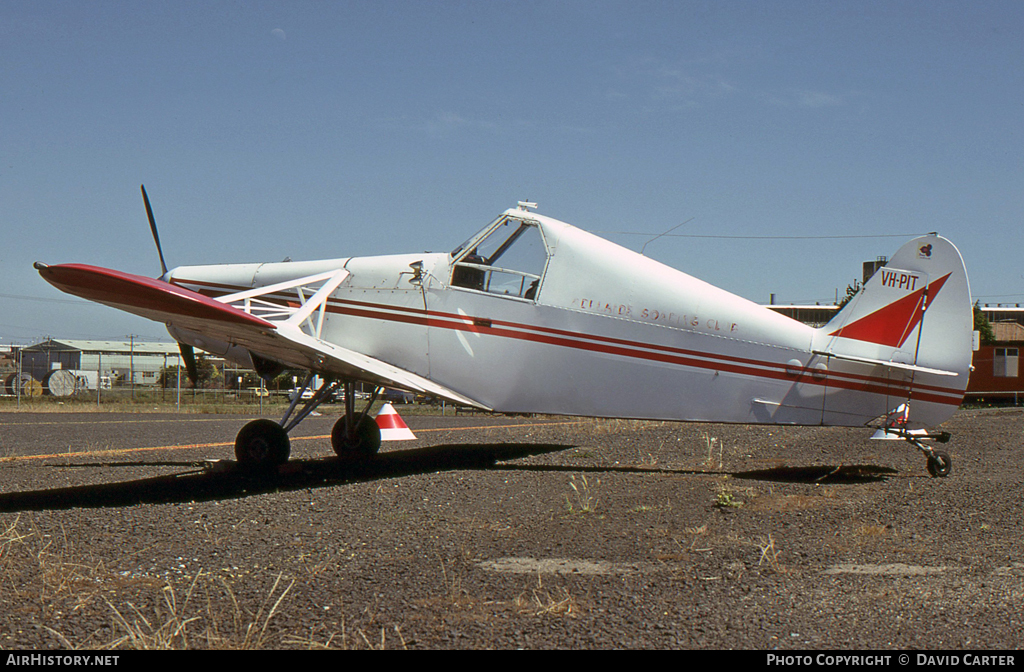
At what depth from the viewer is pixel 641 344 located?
900 centimetres

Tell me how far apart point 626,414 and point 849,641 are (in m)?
5.76

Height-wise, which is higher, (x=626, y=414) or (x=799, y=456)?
(x=626, y=414)

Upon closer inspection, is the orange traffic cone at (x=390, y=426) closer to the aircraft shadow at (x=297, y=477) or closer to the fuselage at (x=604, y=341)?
the aircraft shadow at (x=297, y=477)

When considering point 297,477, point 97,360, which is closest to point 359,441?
point 297,477

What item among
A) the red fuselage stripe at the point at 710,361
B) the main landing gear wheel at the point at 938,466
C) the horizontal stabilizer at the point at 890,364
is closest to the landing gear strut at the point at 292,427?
the red fuselage stripe at the point at 710,361

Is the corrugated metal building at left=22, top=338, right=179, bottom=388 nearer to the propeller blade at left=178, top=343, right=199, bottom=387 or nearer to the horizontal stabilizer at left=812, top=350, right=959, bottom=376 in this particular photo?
the propeller blade at left=178, top=343, right=199, bottom=387

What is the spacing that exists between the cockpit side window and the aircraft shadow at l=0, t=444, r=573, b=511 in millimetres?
2290

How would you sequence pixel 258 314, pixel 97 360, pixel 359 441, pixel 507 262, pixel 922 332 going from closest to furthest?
pixel 922 332 → pixel 507 262 → pixel 258 314 → pixel 359 441 → pixel 97 360

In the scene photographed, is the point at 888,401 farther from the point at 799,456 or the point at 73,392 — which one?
the point at 73,392

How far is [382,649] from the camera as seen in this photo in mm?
3213

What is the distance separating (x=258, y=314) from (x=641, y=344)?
467 cm

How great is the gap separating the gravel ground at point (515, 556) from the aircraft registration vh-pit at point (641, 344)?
2.58 ft

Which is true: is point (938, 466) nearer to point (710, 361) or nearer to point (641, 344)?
point (710, 361)
